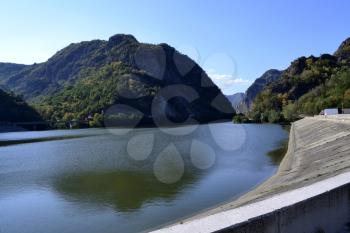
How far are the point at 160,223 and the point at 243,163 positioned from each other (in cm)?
1824

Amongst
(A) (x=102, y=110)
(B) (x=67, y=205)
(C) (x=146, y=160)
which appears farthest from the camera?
(A) (x=102, y=110)

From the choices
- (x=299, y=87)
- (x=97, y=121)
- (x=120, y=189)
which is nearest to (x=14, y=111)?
(x=97, y=121)

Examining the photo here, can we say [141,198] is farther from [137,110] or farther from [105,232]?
[137,110]

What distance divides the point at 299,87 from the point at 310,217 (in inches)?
6707

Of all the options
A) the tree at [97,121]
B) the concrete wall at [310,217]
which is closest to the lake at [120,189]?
the concrete wall at [310,217]

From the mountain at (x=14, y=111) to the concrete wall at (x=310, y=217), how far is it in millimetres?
145776

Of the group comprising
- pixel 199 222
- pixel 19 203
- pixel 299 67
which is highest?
pixel 299 67

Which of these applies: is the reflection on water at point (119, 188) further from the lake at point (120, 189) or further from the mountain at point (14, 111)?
the mountain at point (14, 111)

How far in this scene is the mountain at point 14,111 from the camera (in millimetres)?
141250

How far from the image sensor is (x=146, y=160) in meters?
37.2

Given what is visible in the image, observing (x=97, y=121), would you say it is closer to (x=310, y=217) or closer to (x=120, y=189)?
(x=120, y=189)

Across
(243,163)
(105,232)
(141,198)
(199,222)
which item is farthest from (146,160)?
(199,222)

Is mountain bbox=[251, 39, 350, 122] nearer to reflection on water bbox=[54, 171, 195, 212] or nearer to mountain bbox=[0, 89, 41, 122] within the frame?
mountain bbox=[0, 89, 41, 122]

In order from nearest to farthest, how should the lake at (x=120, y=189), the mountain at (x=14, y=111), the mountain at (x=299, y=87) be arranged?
the lake at (x=120, y=189), the mountain at (x=299, y=87), the mountain at (x=14, y=111)
